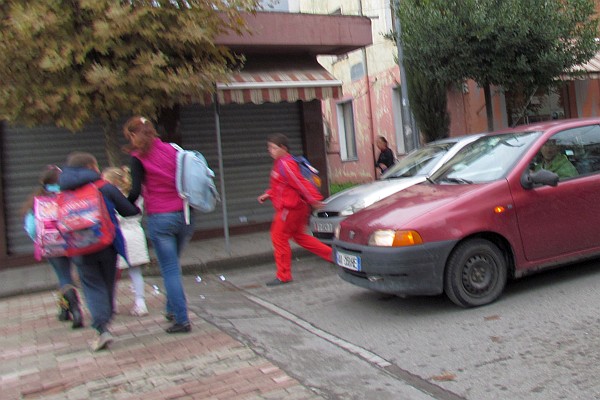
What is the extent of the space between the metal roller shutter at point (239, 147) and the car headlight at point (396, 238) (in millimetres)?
6047

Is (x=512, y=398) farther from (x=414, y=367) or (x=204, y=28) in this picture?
(x=204, y=28)

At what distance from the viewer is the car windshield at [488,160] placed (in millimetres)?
5703

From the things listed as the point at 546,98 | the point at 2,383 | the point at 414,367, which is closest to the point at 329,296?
the point at 414,367

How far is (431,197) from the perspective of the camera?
550 cm

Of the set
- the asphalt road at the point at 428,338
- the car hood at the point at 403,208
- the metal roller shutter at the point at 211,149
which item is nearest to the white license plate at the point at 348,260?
the car hood at the point at 403,208

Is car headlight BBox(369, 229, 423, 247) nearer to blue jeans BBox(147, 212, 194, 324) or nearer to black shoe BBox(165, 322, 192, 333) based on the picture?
blue jeans BBox(147, 212, 194, 324)

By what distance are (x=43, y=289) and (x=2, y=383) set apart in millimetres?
3711

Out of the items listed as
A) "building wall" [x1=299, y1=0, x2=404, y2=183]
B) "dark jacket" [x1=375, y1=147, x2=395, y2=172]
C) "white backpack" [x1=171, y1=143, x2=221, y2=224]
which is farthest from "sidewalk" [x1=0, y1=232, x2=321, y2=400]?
"building wall" [x1=299, y1=0, x2=404, y2=183]

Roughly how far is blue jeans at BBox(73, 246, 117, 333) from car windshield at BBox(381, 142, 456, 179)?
4.50 meters

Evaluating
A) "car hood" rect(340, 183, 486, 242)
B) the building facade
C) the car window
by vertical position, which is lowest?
"car hood" rect(340, 183, 486, 242)

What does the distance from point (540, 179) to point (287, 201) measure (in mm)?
2757

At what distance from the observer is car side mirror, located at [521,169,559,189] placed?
5410 mm

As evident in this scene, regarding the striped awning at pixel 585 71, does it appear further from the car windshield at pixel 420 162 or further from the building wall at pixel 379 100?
the car windshield at pixel 420 162

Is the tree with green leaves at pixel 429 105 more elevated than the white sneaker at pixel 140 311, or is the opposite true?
the tree with green leaves at pixel 429 105
